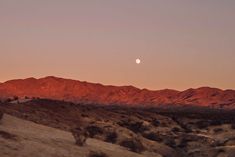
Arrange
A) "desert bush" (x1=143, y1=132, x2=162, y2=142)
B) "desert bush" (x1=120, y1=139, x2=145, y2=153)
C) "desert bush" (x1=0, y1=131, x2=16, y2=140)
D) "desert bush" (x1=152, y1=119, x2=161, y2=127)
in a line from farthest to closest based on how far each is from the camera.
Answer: "desert bush" (x1=152, y1=119, x2=161, y2=127)
"desert bush" (x1=143, y1=132, x2=162, y2=142)
"desert bush" (x1=120, y1=139, x2=145, y2=153)
"desert bush" (x1=0, y1=131, x2=16, y2=140)

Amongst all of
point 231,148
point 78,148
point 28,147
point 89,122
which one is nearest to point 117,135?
point 89,122

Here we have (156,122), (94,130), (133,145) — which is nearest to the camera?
(133,145)

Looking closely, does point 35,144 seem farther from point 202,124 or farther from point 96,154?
point 202,124

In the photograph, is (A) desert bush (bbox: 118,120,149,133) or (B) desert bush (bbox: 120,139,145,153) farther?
(A) desert bush (bbox: 118,120,149,133)

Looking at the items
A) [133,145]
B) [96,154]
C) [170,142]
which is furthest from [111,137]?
[96,154]

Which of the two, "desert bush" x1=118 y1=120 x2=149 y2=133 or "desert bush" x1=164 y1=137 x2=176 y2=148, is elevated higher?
"desert bush" x1=118 y1=120 x2=149 y2=133

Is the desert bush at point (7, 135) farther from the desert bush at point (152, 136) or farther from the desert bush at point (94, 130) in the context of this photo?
the desert bush at point (152, 136)

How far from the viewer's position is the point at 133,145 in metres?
59.5

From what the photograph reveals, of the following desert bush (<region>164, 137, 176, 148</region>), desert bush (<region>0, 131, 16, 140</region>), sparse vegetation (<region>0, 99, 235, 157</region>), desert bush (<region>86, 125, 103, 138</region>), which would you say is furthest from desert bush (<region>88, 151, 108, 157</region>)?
desert bush (<region>164, 137, 176, 148</region>)

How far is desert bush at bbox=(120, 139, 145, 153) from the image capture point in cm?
5700

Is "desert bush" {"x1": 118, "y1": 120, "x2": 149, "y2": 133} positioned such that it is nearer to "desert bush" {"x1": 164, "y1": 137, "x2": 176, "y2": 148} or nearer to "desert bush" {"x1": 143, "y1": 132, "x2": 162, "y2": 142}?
"desert bush" {"x1": 143, "y1": 132, "x2": 162, "y2": 142}

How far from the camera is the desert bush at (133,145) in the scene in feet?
187

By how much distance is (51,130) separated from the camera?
5103 centimetres

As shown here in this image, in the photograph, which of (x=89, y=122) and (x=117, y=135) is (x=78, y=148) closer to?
(x=117, y=135)
